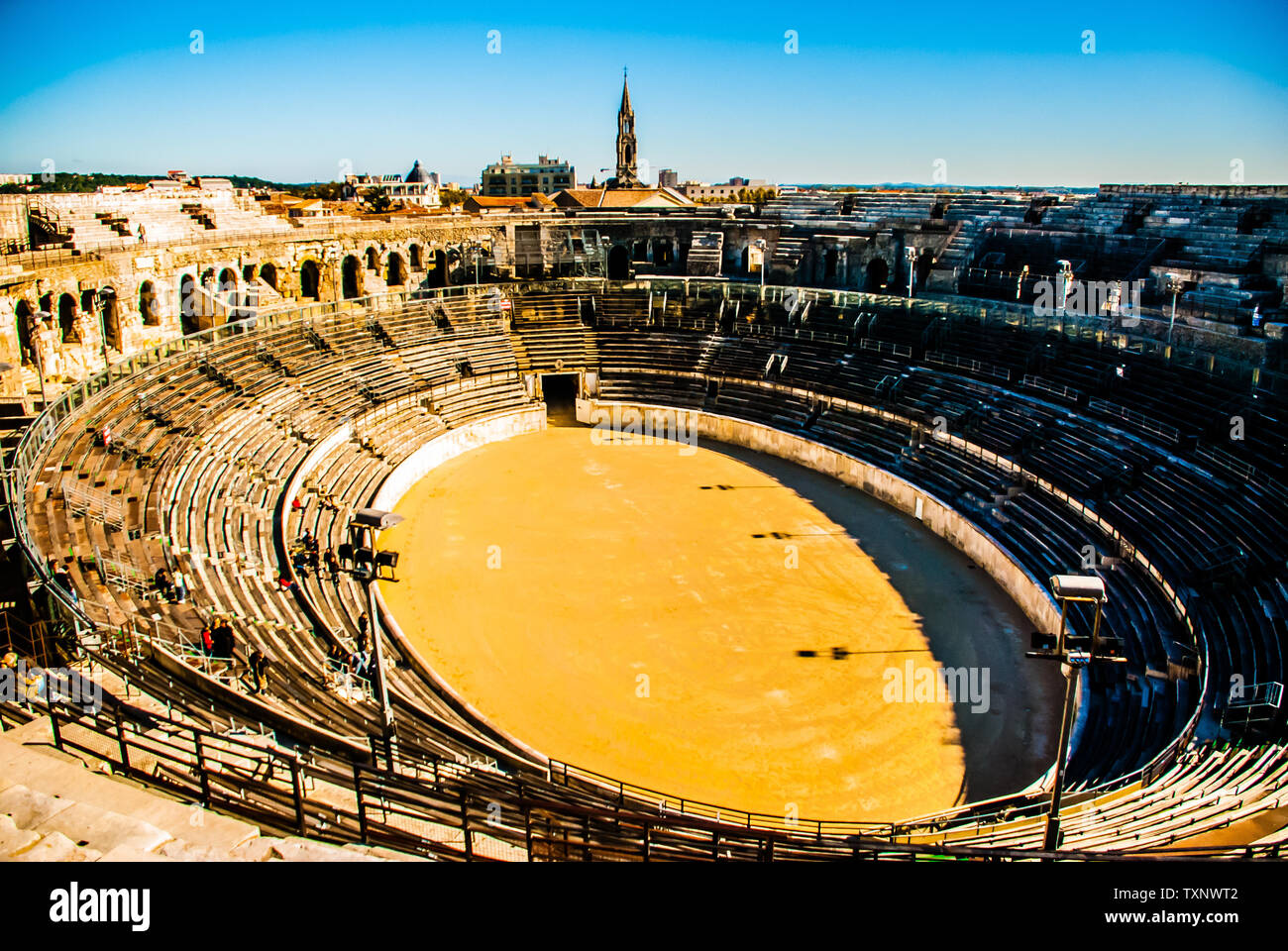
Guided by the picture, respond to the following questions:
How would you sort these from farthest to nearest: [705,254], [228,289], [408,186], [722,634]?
[408,186] → [705,254] → [228,289] → [722,634]

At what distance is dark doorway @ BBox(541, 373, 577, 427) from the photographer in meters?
41.6

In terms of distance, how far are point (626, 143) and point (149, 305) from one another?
67.6m

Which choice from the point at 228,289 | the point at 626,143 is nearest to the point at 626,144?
the point at 626,143

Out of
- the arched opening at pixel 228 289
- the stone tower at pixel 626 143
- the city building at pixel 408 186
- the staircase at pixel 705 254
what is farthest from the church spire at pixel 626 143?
the arched opening at pixel 228 289

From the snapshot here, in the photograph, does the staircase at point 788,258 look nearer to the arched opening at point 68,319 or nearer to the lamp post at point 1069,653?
the arched opening at point 68,319

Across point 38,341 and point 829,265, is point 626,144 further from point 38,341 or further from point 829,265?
point 38,341

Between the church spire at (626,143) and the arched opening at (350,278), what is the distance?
171 ft

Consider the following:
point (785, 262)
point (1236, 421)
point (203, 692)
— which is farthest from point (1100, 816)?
point (785, 262)

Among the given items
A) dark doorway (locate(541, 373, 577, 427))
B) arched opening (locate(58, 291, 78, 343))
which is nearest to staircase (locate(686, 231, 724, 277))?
dark doorway (locate(541, 373, 577, 427))

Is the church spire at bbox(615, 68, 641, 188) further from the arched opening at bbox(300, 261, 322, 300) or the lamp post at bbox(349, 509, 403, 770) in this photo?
the lamp post at bbox(349, 509, 403, 770)

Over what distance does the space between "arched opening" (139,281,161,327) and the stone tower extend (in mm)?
64469

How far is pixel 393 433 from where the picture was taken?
113 ft

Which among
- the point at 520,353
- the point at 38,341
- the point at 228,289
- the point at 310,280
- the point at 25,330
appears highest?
the point at 310,280

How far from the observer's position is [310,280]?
4156 cm
